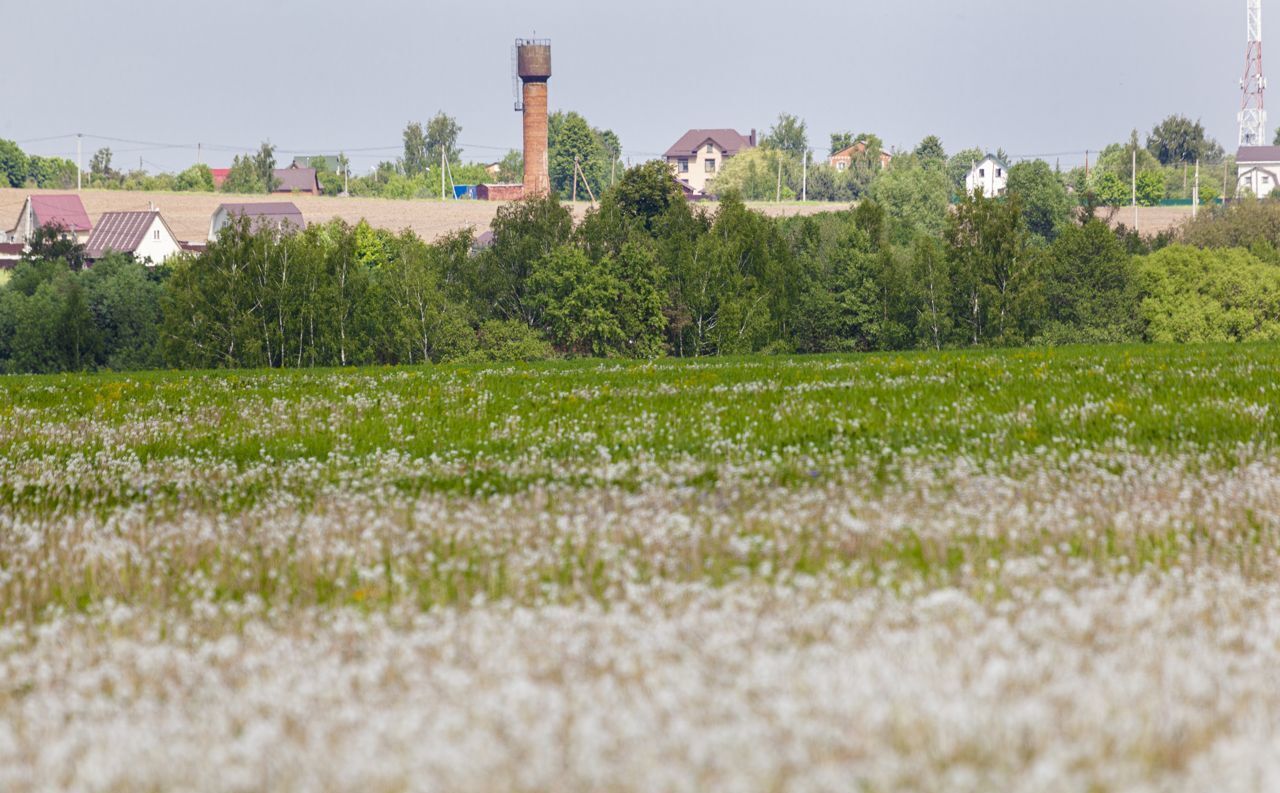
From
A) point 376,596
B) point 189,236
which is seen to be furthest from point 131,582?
point 189,236

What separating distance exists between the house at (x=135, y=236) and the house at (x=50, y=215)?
6.66m

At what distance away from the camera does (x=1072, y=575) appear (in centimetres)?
779

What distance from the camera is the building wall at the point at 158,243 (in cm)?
15850

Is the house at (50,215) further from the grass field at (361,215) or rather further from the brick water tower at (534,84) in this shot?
the brick water tower at (534,84)

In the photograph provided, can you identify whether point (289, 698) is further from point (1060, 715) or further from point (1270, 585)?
point (1270, 585)

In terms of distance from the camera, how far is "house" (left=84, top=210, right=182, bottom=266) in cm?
15725

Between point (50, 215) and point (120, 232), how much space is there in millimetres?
21410

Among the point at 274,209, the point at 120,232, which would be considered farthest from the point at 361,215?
the point at 120,232

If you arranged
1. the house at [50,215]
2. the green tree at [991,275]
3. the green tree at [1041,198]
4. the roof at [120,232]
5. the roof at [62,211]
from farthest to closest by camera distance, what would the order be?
1. the roof at [62,211]
2. the house at [50,215]
3. the green tree at [1041,198]
4. the roof at [120,232]
5. the green tree at [991,275]

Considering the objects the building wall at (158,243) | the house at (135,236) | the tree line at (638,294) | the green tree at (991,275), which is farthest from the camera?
the building wall at (158,243)

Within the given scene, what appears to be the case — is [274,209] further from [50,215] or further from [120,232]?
[50,215]

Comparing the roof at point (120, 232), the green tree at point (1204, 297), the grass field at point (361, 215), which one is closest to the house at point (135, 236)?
the roof at point (120, 232)

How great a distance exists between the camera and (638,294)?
98.8 meters

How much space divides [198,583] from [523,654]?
3271mm
